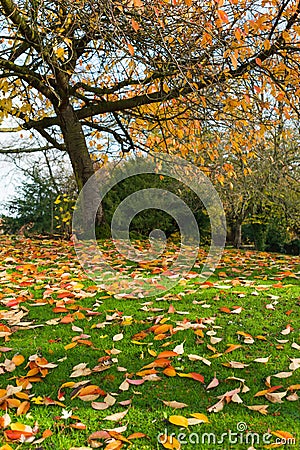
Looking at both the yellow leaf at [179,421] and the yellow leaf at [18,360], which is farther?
the yellow leaf at [18,360]

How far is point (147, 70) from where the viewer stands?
561 centimetres

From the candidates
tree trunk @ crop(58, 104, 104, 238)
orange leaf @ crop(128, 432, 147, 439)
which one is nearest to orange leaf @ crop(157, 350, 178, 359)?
orange leaf @ crop(128, 432, 147, 439)

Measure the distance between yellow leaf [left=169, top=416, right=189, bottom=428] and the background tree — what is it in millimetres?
2974

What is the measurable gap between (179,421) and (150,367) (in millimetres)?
620

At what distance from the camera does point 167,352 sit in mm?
2924

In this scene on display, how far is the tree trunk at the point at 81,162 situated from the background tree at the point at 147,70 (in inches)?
0.7

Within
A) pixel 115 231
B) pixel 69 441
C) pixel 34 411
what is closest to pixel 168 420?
pixel 69 441

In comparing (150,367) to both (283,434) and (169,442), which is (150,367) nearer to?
(169,442)

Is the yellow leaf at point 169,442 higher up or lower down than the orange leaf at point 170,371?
lower down

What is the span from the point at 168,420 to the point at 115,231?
7094 millimetres

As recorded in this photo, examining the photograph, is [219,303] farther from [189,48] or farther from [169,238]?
[169,238]

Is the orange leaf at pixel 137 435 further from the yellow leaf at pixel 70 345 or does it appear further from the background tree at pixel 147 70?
the background tree at pixel 147 70

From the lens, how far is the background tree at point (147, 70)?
4613mm

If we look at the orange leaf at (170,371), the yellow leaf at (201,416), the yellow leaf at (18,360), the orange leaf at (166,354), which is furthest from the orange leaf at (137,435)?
the yellow leaf at (18,360)
